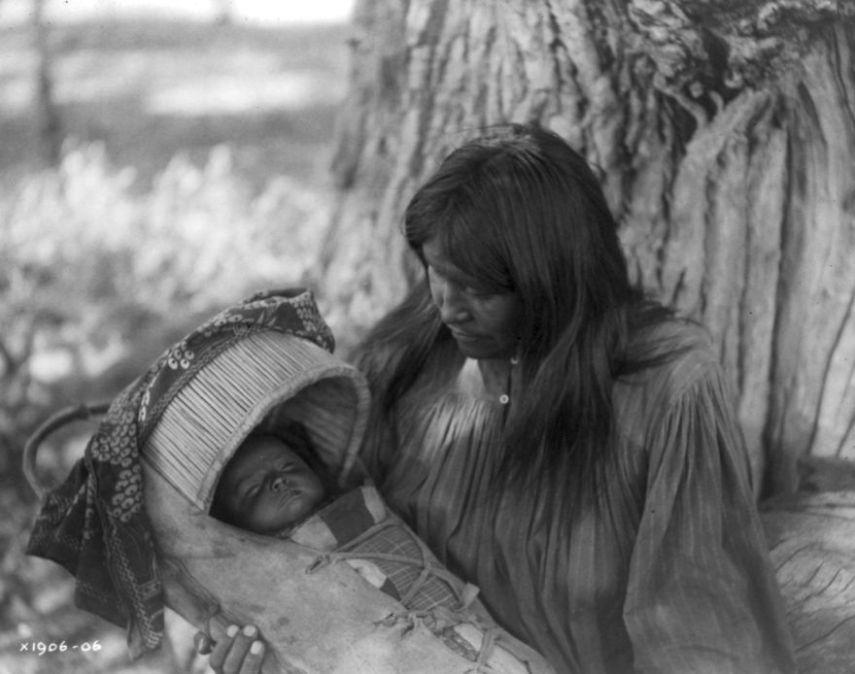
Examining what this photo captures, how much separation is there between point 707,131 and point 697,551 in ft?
3.12

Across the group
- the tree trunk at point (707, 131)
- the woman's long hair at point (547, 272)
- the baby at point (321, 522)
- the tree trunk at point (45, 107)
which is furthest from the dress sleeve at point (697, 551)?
the tree trunk at point (45, 107)

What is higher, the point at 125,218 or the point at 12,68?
the point at 12,68

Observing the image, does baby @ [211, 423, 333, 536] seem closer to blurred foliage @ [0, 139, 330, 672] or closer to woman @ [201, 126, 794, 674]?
woman @ [201, 126, 794, 674]

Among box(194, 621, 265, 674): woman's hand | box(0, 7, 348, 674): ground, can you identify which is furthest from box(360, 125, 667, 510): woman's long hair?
box(0, 7, 348, 674): ground

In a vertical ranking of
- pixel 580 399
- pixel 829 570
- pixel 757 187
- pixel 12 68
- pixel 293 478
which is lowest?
pixel 829 570

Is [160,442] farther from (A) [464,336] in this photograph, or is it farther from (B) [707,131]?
(B) [707,131]

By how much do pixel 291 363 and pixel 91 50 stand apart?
108 cm

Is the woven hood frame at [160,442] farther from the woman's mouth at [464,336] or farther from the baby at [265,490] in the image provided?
the woman's mouth at [464,336]

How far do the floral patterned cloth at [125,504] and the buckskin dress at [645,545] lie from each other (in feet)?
1.75

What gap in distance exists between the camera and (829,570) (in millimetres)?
2357

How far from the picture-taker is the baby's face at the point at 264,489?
2.22 meters

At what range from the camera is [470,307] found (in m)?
2.14

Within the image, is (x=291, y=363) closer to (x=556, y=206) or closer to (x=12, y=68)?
(x=556, y=206)

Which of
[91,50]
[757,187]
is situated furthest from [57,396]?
[757,187]
